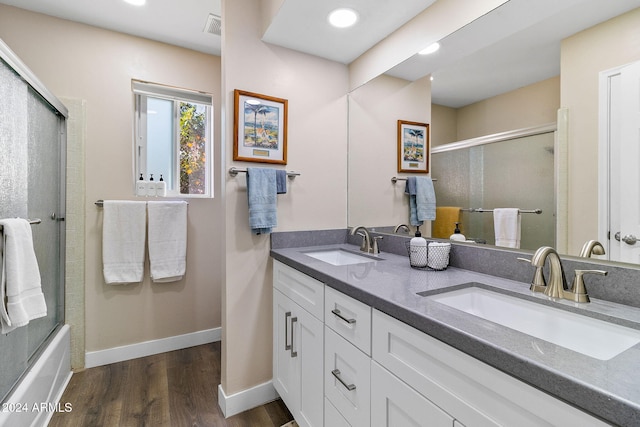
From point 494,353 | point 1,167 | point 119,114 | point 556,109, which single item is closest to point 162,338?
point 1,167

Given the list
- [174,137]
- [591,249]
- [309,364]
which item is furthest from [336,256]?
[174,137]

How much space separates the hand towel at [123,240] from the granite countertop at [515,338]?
163 cm

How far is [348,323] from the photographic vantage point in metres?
1.06

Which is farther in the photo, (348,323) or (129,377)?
(129,377)

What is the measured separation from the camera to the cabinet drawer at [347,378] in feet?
3.18

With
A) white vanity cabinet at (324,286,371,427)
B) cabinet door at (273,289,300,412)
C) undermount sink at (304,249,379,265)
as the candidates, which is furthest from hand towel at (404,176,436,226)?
cabinet door at (273,289,300,412)

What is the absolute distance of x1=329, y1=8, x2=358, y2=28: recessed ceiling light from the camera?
151 cm

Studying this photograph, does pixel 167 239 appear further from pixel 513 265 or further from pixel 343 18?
pixel 513 265

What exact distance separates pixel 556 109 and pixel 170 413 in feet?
7.47

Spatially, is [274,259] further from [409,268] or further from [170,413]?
[170,413]

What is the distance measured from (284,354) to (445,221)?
1098mm

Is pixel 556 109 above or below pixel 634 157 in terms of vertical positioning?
above

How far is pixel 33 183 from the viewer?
5.15 feet

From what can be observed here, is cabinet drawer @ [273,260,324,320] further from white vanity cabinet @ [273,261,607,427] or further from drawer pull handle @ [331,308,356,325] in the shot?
drawer pull handle @ [331,308,356,325]
